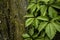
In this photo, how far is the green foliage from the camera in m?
1.63

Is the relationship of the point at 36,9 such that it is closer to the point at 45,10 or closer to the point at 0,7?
the point at 45,10

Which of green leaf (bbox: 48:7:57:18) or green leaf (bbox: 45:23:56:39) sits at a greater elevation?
green leaf (bbox: 48:7:57:18)

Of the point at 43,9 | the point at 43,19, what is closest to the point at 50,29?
the point at 43,19

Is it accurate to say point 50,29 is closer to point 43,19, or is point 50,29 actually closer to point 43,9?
point 43,19

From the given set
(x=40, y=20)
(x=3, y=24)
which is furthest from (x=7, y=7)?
→ (x=40, y=20)

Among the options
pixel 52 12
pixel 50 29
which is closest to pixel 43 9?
pixel 52 12

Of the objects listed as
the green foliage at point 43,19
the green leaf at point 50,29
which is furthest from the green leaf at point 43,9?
the green leaf at point 50,29

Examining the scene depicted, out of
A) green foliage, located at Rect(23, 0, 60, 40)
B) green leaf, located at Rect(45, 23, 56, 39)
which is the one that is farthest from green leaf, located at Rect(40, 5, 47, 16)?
green leaf, located at Rect(45, 23, 56, 39)

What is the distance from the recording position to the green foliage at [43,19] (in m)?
1.63

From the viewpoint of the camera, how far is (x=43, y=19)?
5.55ft

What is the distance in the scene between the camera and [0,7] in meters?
1.96

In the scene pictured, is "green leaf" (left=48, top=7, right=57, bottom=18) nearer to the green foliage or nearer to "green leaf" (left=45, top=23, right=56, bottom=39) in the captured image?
the green foliage

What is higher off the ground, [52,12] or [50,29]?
[52,12]

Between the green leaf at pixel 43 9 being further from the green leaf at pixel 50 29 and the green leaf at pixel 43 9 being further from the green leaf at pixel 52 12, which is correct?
the green leaf at pixel 50 29
